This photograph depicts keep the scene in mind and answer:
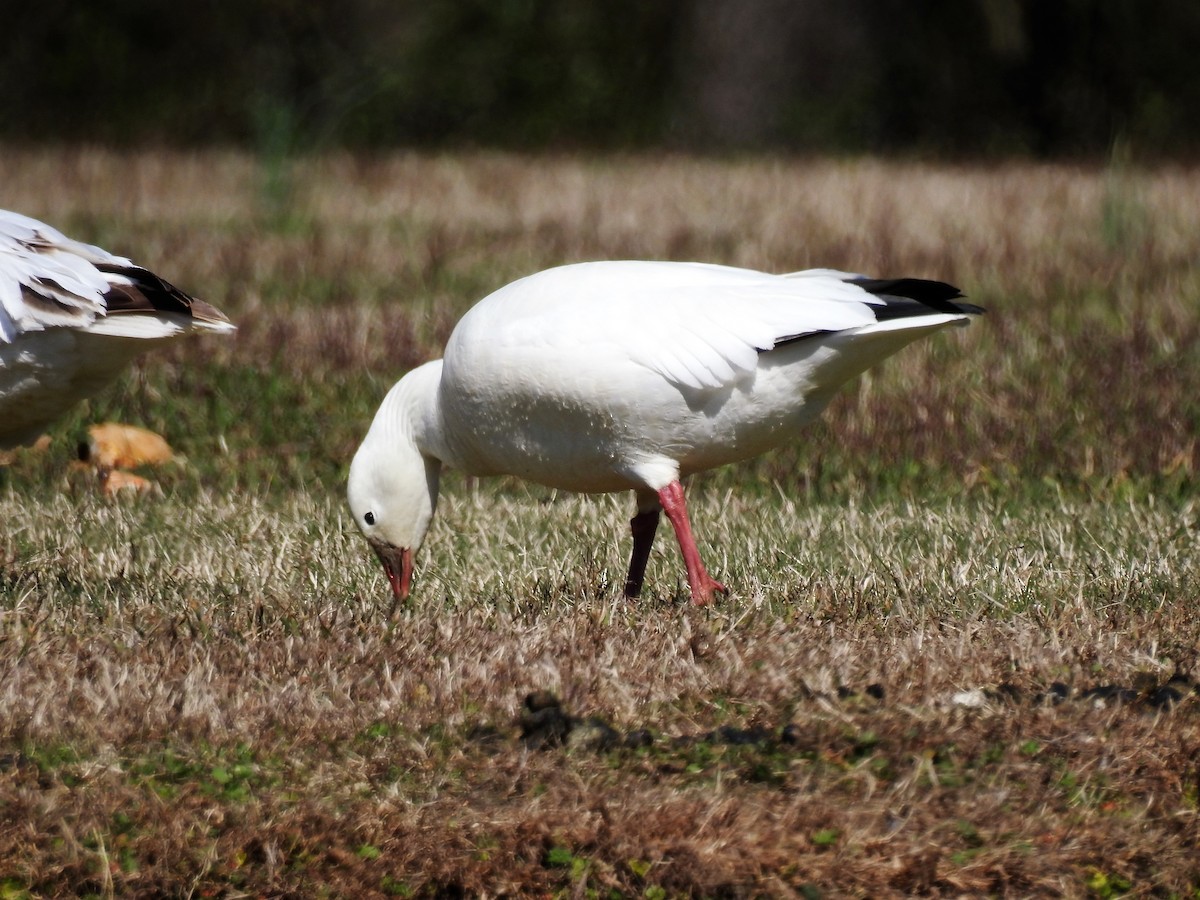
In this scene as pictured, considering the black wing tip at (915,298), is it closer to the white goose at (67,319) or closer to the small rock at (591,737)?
the small rock at (591,737)

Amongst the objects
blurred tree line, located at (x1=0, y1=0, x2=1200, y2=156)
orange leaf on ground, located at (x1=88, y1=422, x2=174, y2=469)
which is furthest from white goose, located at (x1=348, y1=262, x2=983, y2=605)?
blurred tree line, located at (x1=0, y1=0, x2=1200, y2=156)

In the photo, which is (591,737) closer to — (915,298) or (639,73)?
(915,298)

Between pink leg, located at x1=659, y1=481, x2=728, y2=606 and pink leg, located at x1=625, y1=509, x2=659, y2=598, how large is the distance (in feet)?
0.83

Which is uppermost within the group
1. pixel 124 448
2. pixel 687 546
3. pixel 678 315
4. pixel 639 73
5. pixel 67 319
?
pixel 639 73

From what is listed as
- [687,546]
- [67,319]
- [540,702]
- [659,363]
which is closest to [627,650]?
[540,702]

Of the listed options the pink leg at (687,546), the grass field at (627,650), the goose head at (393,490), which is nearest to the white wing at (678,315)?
the pink leg at (687,546)

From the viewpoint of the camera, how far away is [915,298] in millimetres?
4203

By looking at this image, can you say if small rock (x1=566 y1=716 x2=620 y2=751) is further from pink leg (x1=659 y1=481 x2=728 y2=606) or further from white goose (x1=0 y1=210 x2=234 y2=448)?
white goose (x1=0 y1=210 x2=234 y2=448)

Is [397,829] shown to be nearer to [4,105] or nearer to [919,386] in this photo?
[919,386]

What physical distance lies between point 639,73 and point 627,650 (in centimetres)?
1790

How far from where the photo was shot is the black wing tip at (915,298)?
415cm

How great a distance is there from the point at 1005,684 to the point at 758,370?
3.43ft

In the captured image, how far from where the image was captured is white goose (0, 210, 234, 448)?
427cm

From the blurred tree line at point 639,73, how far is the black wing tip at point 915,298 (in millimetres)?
13041
